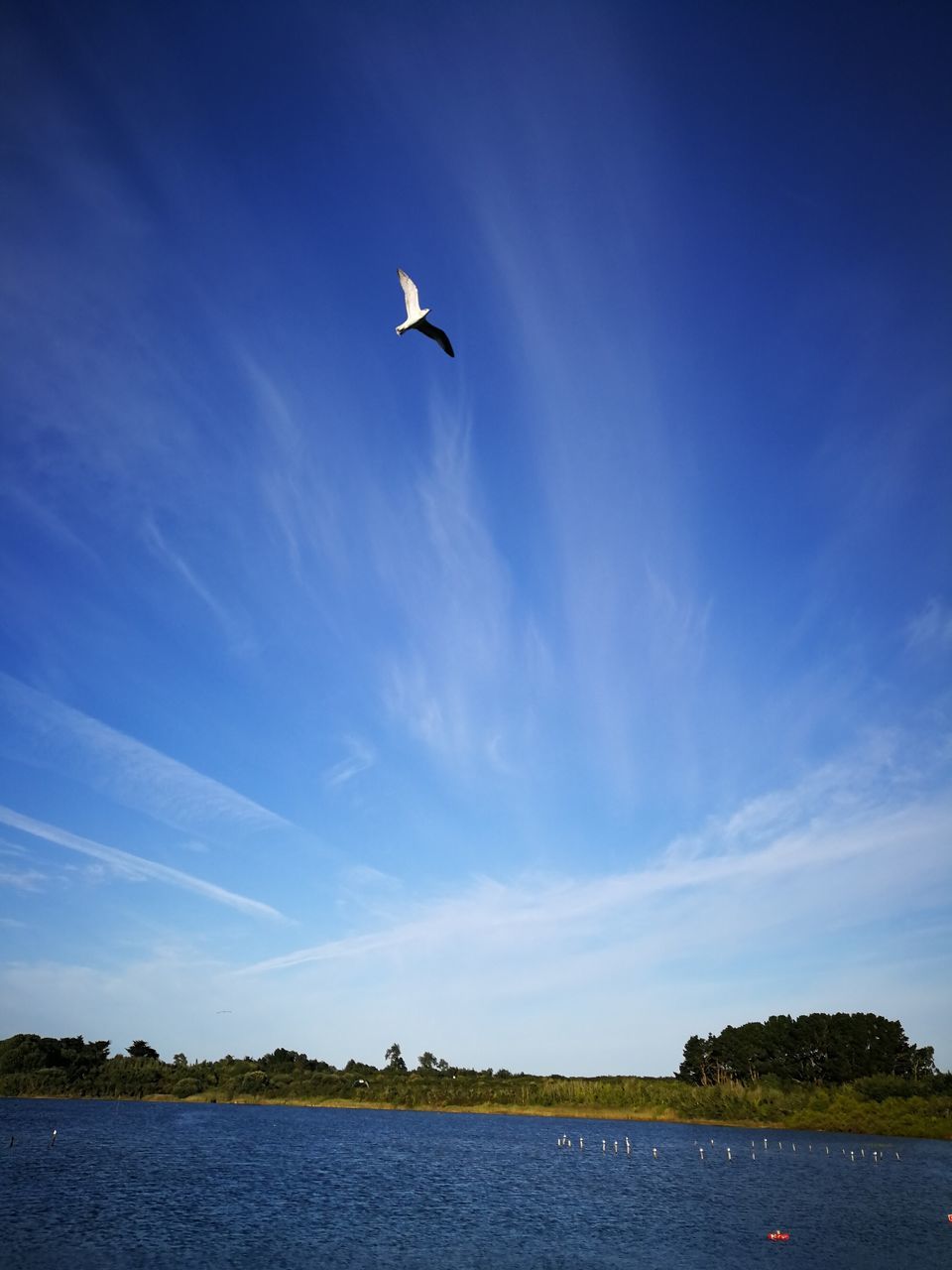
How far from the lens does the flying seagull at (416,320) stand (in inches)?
850

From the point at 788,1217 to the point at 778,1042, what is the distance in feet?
327

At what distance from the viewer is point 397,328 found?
73.0 feet

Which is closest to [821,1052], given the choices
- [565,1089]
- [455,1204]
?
[565,1089]

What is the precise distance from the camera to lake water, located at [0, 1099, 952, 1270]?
36219 millimetres

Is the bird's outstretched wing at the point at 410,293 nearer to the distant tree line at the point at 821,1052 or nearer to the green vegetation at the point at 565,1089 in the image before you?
the green vegetation at the point at 565,1089

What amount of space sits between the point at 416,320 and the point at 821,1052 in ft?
472

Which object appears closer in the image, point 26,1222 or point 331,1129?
point 26,1222

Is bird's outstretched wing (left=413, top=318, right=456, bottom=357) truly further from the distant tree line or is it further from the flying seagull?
the distant tree line

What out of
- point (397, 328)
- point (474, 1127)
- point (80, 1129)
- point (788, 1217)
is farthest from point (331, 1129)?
point (397, 328)

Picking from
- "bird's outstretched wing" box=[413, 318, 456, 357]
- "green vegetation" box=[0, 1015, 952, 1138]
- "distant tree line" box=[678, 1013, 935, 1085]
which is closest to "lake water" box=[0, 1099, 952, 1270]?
"green vegetation" box=[0, 1015, 952, 1138]

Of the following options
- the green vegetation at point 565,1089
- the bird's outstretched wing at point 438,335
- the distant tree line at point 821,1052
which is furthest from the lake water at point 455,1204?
the bird's outstretched wing at point 438,335

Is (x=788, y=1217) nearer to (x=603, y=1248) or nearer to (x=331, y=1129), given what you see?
(x=603, y=1248)

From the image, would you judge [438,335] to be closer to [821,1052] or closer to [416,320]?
[416,320]

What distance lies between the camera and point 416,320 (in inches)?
871
